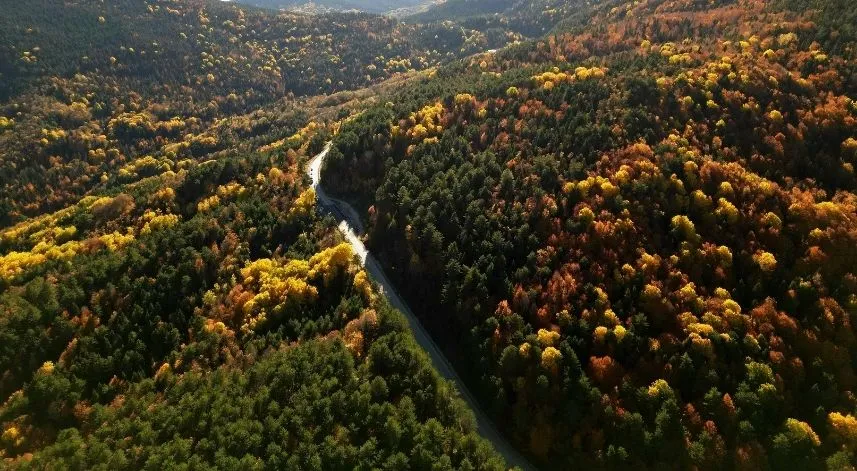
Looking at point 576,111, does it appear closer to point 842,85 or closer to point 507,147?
point 507,147

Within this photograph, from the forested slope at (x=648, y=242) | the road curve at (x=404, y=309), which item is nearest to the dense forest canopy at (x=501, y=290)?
the forested slope at (x=648, y=242)

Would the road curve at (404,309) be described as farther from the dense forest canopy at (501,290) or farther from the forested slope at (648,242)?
the forested slope at (648,242)

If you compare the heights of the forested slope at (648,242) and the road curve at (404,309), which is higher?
the forested slope at (648,242)

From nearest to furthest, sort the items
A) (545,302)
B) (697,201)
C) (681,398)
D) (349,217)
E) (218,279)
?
(681,398) → (545,302) → (697,201) → (218,279) → (349,217)

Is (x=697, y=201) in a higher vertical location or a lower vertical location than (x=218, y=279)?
higher

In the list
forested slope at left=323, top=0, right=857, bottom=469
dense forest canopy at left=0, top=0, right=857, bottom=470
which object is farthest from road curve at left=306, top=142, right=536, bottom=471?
forested slope at left=323, top=0, right=857, bottom=469

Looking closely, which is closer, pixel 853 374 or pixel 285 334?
pixel 853 374

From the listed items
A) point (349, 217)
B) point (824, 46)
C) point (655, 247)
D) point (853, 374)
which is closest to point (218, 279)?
point (349, 217)
